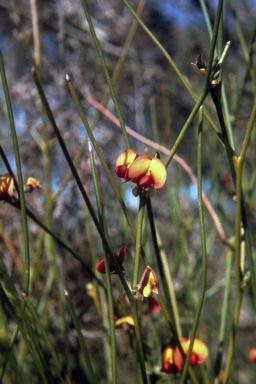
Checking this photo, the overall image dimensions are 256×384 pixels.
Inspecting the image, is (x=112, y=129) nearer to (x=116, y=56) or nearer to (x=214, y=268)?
(x=116, y=56)

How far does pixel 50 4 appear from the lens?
2826 mm

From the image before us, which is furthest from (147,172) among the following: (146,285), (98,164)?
(98,164)

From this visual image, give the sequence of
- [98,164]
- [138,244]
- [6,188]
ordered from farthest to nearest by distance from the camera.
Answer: [98,164] → [6,188] → [138,244]

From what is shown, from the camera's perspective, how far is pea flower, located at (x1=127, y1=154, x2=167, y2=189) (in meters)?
0.63

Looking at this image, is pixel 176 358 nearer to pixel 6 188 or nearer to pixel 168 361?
pixel 168 361

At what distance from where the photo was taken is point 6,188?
2.38 ft

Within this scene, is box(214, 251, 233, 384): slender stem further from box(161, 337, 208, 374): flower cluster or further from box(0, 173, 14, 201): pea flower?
box(0, 173, 14, 201): pea flower

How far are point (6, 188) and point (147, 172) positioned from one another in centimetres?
20

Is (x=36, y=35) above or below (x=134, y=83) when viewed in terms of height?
below

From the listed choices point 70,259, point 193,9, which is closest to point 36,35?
point 70,259

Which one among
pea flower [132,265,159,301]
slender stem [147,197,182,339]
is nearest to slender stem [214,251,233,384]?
slender stem [147,197,182,339]

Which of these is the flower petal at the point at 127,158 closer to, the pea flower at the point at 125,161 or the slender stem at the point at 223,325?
the pea flower at the point at 125,161

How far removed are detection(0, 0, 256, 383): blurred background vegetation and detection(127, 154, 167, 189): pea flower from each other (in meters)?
0.20

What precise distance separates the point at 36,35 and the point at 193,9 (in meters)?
2.48
